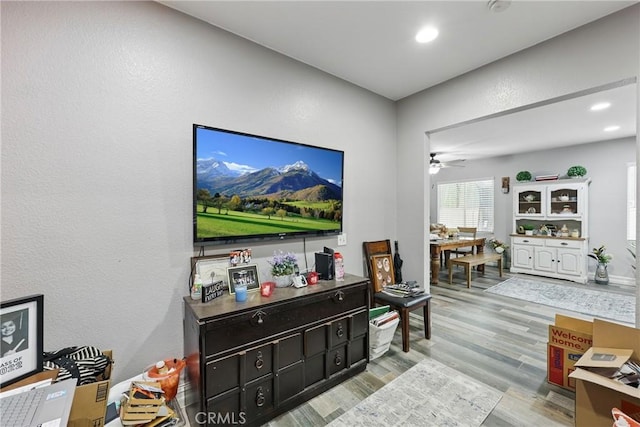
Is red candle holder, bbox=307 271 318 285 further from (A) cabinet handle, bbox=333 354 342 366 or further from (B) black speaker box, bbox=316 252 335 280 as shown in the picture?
(A) cabinet handle, bbox=333 354 342 366

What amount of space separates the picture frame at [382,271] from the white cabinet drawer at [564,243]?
429cm

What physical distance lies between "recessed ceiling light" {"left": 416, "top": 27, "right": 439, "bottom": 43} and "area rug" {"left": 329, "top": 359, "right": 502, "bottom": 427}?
2.78 metres

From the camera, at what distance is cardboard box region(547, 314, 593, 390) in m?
1.97

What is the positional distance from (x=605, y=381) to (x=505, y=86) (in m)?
2.32

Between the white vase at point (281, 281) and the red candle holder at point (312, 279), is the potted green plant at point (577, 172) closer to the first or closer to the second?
the red candle holder at point (312, 279)

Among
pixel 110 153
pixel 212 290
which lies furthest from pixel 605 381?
pixel 110 153

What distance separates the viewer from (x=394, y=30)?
205 cm

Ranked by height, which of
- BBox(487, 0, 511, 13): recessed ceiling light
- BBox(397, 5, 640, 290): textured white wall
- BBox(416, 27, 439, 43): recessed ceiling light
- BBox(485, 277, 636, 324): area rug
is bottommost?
BBox(485, 277, 636, 324): area rug

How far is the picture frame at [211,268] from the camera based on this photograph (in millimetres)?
1881

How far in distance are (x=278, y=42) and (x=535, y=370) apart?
3556 mm

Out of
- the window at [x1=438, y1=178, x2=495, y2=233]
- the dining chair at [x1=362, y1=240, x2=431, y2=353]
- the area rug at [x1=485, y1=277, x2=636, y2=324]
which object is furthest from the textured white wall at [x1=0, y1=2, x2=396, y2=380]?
the window at [x1=438, y1=178, x2=495, y2=233]

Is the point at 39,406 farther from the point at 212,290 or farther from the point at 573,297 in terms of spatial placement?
the point at 573,297

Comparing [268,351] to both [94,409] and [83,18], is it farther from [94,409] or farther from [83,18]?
[83,18]

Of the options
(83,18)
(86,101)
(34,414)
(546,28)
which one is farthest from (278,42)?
(34,414)
